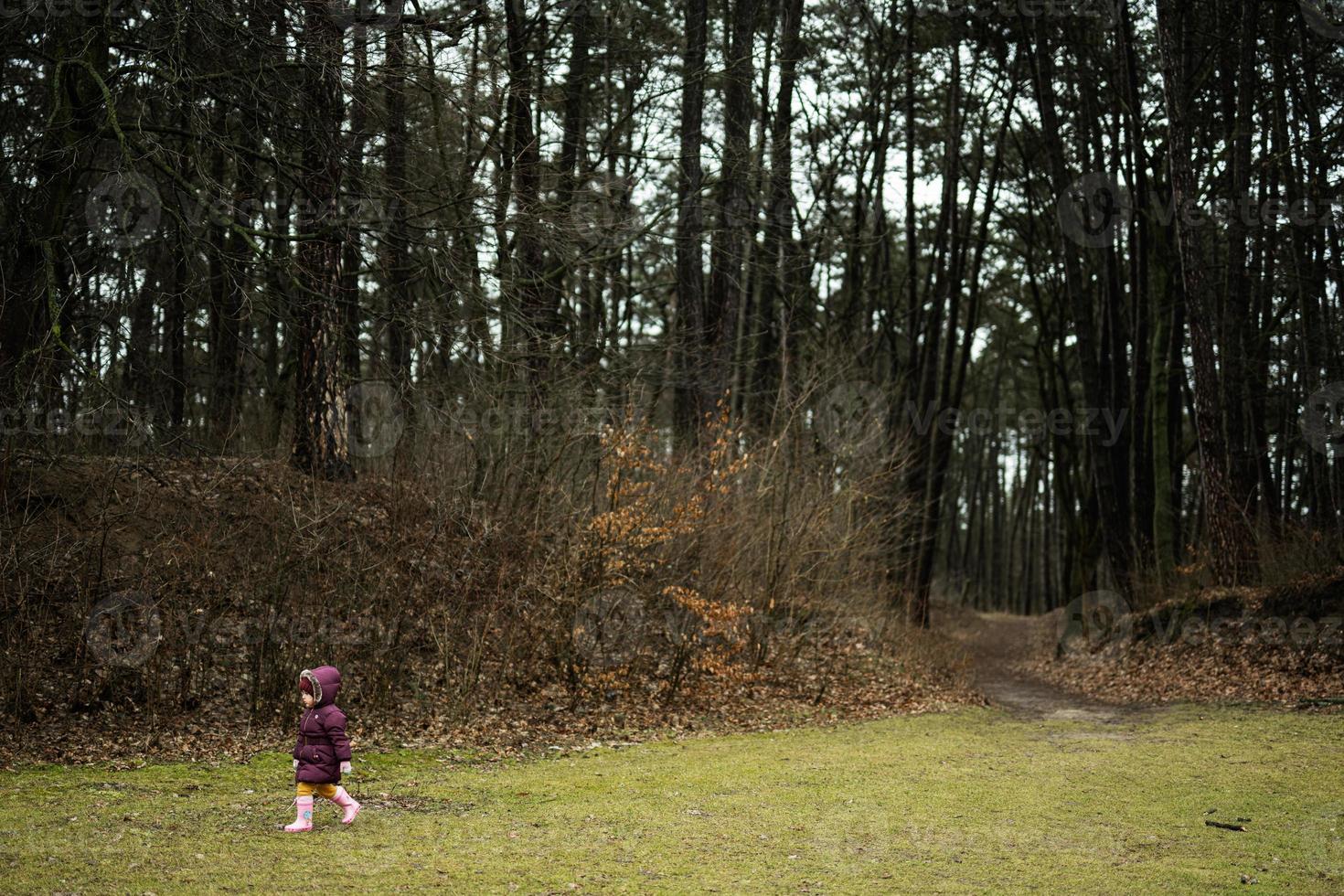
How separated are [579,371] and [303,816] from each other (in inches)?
339

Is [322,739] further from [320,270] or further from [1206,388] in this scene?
[1206,388]

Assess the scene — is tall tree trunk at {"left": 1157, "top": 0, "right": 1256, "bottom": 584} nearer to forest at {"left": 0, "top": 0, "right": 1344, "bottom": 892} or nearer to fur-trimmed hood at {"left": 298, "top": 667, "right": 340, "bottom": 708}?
forest at {"left": 0, "top": 0, "right": 1344, "bottom": 892}

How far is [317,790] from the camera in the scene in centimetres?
688

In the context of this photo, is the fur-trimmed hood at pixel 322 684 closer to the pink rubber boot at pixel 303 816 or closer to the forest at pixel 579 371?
the pink rubber boot at pixel 303 816

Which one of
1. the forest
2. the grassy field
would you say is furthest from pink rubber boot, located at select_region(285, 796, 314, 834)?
the forest

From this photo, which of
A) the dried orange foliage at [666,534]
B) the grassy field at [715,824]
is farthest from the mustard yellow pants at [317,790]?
the dried orange foliage at [666,534]

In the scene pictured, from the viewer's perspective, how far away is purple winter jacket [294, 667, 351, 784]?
682 centimetres

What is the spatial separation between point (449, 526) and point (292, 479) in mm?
1909

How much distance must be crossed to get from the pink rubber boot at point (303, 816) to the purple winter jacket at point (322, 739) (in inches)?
4.4

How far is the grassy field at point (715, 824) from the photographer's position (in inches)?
231

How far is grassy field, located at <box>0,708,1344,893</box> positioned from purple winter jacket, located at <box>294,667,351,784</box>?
0.36 m

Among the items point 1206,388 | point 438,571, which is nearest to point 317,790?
point 438,571

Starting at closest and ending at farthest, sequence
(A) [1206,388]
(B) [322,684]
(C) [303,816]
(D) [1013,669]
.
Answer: (C) [303,816], (B) [322,684], (A) [1206,388], (D) [1013,669]

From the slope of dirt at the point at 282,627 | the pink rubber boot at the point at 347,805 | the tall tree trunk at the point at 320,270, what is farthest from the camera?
the tall tree trunk at the point at 320,270
